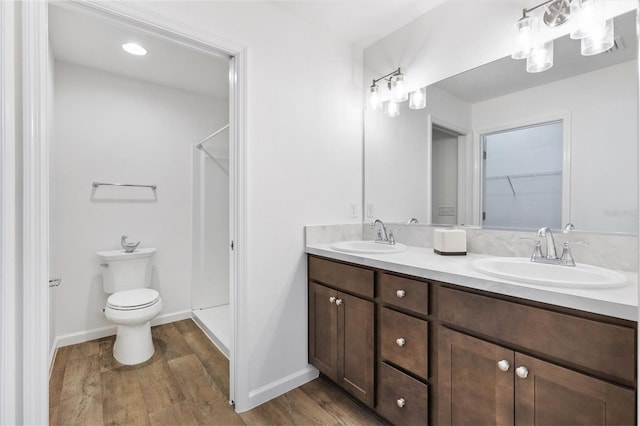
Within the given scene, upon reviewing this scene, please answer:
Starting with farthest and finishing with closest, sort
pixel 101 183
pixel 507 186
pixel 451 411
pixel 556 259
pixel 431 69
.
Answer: pixel 101 183 < pixel 431 69 < pixel 507 186 < pixel 556 259 < pixel 451 411

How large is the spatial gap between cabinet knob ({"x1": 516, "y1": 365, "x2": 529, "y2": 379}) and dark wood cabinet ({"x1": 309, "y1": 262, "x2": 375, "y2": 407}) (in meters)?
0.64

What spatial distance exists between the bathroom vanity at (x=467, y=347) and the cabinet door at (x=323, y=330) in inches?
0.4

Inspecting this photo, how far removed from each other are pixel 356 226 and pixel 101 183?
2.17m

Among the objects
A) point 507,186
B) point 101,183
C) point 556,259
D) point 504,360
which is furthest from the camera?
point 101,183

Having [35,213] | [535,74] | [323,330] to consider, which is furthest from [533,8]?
[35,213]

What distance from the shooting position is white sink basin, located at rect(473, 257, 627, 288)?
92cm

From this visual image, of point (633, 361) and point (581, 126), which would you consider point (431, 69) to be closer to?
point (581, 126)

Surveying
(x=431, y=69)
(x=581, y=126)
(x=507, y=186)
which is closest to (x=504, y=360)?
(x=507, y=186)

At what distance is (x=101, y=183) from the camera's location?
Result: 2477mm

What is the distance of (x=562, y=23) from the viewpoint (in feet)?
4.34

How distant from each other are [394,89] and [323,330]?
1657 mm

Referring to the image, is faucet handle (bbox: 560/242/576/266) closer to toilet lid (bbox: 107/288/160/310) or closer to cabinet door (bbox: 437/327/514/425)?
cabinet door (bbox: 437/327/514/425)

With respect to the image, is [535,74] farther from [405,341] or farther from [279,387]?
[279,387]

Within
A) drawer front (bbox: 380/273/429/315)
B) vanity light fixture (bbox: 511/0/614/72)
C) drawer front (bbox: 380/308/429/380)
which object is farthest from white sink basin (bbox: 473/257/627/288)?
vanity light fixture (bbox: 511/0/614/72)
